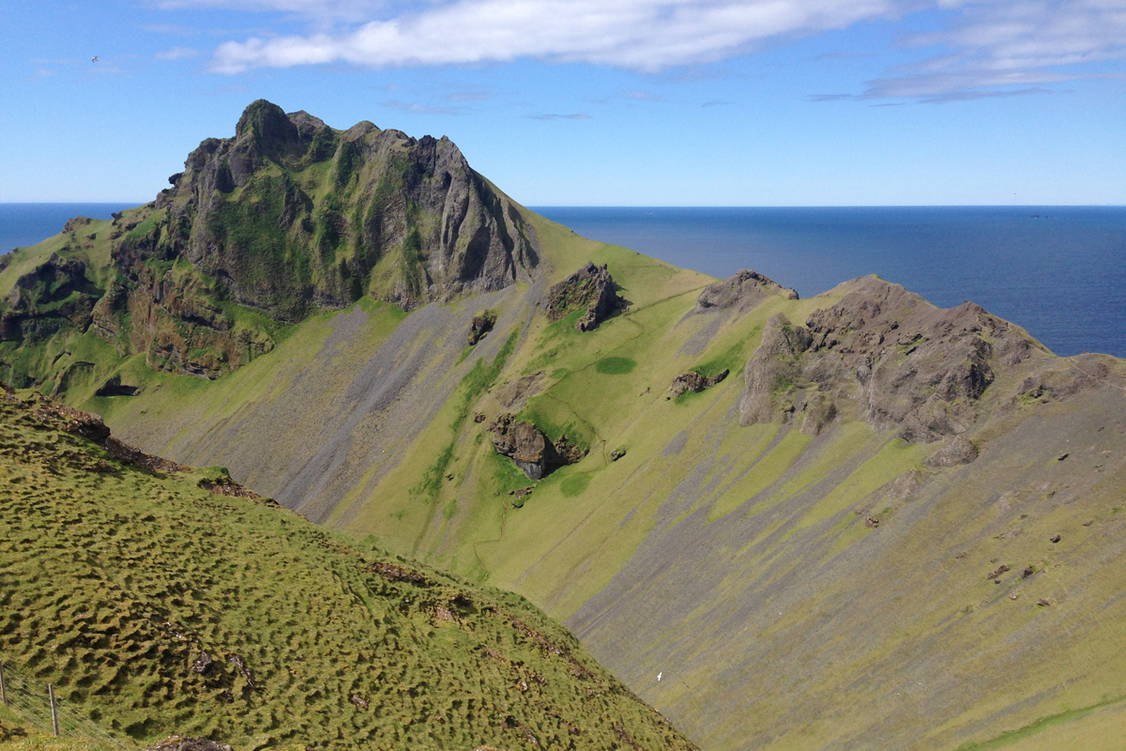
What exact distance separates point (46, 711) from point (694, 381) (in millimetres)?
117530

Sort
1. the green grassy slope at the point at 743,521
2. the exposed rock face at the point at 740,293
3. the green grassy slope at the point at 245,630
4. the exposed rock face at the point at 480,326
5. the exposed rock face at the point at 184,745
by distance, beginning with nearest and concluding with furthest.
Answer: the exposed rock face at the point at 184,745
the green grassy slope at the point at 245,630
the green grassy slope at the point at 743,521
the exposed rock face at the point at 740,293
the exposed rock face at the point at 480,326

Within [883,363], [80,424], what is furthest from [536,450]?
[80,424]

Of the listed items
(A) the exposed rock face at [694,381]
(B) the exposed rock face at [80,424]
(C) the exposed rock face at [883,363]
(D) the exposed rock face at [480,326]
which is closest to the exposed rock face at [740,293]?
(A) the exposed rock face at [694,381]

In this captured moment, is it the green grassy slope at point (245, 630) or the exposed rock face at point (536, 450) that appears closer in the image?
the green grassy slope at point (245, 630)

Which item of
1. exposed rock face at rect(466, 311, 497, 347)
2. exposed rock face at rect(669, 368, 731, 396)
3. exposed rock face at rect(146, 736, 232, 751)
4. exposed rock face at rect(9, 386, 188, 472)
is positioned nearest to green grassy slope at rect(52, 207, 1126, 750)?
exposed rock face at rect(669, 368, 731, 396)

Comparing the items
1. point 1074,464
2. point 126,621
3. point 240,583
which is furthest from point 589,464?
point 126,621

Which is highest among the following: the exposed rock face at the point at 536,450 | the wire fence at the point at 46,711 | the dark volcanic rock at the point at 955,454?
the wire fence at the point at 46,711

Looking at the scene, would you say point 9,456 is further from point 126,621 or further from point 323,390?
point 323,390

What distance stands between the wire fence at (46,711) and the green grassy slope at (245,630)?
659 millimetres

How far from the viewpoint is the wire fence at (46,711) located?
2381 cm

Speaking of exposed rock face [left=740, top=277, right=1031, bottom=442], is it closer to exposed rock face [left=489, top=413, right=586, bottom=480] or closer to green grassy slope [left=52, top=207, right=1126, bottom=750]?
green grassy slope [left=52, top=207, right=1126, bottom=750]

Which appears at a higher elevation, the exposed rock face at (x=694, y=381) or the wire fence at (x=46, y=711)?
the wire fence at (x=46, y=711)

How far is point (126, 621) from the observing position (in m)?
32.4

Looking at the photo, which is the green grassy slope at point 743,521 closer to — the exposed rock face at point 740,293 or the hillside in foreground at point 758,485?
the hillside in foreground at point 758,485
